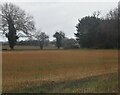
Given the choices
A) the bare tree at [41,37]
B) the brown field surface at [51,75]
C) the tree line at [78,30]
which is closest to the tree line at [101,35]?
the tree line at [78,30]

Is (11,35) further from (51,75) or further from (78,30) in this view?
(51,75)

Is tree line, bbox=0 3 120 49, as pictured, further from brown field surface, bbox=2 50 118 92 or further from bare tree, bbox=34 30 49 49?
brown field surface, bbox=2 50 118 92

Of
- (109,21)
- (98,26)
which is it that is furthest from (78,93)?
(109,21)

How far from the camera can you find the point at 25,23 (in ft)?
276

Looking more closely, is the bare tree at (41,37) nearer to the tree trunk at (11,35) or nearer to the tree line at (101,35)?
the tree trunk at (11,35)

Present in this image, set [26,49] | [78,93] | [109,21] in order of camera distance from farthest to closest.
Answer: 1. [109,21]
2. [26,49]
3. [78,93]

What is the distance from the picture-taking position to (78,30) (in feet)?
288

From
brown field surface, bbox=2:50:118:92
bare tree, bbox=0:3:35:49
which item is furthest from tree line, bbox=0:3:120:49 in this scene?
brown field surface, bbox=2:50:118:92

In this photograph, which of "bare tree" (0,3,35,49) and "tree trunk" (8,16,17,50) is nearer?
"tree trunk" (8,16,17,50)

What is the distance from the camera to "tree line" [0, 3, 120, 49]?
74188 mm

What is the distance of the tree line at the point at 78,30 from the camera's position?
7419 centimetres

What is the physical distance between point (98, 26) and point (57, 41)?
37.6 ft

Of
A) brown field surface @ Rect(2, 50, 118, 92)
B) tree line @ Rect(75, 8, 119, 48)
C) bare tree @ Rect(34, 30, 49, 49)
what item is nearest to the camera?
brown field surface @ Rect(2, 50, 118, 92)

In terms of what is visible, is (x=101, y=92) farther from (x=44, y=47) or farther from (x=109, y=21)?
(x=109, y=21)
